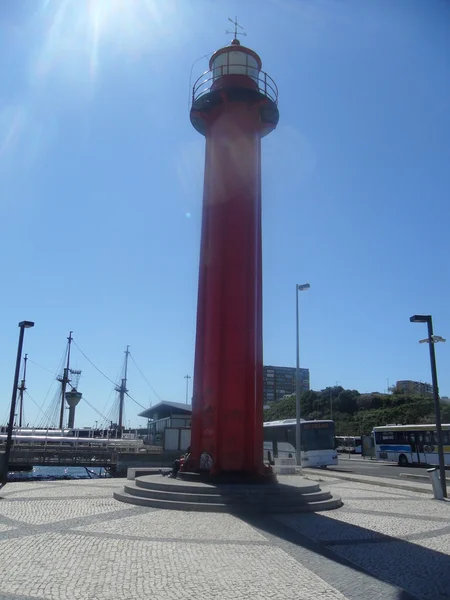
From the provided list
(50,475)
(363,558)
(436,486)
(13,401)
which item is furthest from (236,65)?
(50,475)

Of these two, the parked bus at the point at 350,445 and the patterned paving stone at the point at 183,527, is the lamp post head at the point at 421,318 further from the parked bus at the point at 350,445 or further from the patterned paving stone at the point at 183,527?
the parked bus at the point at 350,445

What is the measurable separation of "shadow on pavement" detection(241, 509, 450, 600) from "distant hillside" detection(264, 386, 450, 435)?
5669 centimetres

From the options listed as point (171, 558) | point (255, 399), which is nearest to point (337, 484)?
point (255, 399)

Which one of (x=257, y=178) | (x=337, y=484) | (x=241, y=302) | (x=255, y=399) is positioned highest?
(x=257, y=178)

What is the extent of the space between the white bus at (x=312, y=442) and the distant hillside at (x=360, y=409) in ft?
111

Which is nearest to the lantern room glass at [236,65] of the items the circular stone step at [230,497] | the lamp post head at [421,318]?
the lamp post head at [421,318]

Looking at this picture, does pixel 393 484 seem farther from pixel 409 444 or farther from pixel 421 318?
pixel 409 444

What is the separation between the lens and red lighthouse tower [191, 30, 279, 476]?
14281mm

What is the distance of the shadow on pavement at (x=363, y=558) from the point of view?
6.14 m

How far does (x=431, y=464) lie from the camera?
3438 centimetres

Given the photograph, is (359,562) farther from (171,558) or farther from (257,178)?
(257,178)

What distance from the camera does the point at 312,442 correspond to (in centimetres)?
3225

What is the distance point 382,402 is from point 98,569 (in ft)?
282

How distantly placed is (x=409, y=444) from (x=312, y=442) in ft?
27.3
